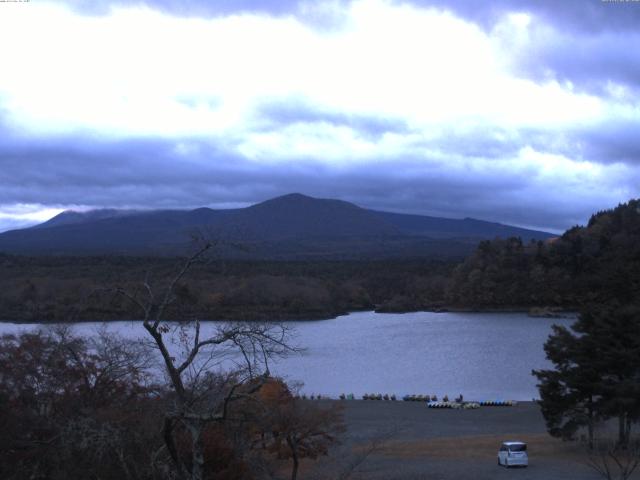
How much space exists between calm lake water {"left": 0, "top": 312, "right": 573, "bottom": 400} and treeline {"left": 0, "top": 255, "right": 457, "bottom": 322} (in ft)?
16.4

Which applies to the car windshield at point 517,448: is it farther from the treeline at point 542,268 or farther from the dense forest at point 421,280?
the treeline at point 542,268

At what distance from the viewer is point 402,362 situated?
5206 cm

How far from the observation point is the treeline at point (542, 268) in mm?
102500

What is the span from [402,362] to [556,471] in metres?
32.6

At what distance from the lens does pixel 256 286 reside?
88188mm

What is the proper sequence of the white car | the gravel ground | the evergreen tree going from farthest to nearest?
the evergreen tree
the white car
the gravel ground

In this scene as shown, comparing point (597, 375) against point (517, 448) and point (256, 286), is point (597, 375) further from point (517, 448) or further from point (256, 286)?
point (256, 286)

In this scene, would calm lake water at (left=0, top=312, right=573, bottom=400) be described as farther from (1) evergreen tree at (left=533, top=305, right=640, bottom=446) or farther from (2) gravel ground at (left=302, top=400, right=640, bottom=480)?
(1) evergreen tree at (left=533, top=305, right=640, bottom=446)

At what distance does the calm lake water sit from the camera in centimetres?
4203

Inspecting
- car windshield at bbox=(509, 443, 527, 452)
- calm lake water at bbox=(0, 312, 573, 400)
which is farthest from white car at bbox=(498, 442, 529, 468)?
calm lake water at bbox=(0, 312, 573, 400)

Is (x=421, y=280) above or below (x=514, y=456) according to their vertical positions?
above

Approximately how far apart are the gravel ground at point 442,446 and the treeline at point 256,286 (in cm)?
2057

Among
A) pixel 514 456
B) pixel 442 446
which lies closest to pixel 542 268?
pixel 442 446

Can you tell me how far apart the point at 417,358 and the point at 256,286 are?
37095mm
